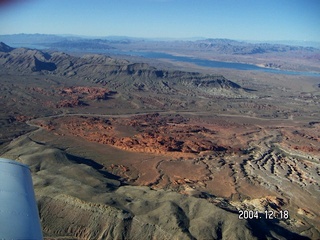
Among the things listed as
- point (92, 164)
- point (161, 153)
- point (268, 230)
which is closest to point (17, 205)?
point (268, 230)

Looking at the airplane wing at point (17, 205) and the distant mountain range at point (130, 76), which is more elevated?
the airplane wing at point (17, 205)

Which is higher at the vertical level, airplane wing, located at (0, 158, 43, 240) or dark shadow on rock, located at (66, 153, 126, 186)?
airplane wing, located at (0, 158, 43, 240)

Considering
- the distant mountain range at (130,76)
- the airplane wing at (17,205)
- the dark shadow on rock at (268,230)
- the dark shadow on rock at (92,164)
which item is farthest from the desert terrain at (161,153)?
the airplane wing at (17,205)

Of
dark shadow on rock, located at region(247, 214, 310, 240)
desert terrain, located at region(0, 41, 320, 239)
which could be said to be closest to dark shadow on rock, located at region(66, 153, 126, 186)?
desert terrain, located at region(0, 41, 320, 239)

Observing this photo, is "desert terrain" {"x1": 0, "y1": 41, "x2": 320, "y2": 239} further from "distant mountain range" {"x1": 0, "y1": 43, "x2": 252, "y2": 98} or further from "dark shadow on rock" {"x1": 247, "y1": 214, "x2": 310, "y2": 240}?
"distant mountain range" {"x1": 0, "y1": 43, "x2": 252, "y2": 98}

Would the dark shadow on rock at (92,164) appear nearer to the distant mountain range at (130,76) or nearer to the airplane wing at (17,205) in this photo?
the airplane wing at (17,205)

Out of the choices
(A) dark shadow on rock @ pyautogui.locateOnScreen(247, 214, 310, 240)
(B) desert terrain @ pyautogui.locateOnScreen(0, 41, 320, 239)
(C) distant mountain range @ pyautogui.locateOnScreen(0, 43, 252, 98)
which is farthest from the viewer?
(C) distant mountain range @ pyautogui.locateOnScreen(0, 43, 252, 98)
